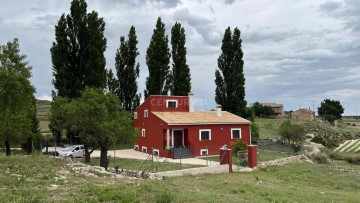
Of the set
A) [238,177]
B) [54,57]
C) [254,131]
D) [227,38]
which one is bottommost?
[238,177]

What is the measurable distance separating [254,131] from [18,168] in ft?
127

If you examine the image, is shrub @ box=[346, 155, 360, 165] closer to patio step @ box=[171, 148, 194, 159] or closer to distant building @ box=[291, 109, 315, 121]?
patio step @ box=[171, 148, 194, 159]

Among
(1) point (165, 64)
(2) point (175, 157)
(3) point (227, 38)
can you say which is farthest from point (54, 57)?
(3) point (227, 38)

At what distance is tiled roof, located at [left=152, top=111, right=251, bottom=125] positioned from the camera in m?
37.6

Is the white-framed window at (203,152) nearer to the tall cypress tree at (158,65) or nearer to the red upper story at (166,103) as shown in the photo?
the red upper story at (166,103)

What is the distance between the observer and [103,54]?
4447cm

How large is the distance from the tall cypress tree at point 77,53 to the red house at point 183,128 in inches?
287

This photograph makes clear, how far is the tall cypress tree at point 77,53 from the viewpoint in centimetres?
4275

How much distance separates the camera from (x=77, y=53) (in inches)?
1715

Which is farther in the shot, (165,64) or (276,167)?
(165,64)

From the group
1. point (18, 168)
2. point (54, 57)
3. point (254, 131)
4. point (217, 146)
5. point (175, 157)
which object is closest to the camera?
point (18, 168)

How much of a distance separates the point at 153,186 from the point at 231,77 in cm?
3870

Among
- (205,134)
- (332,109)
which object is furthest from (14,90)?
(332,109)

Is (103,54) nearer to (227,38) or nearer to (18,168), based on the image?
(227,38)
